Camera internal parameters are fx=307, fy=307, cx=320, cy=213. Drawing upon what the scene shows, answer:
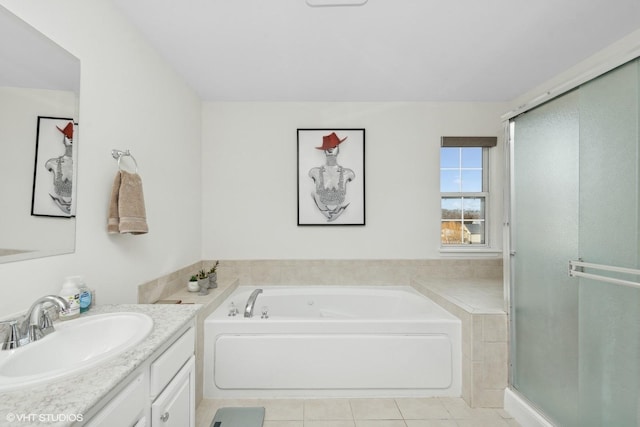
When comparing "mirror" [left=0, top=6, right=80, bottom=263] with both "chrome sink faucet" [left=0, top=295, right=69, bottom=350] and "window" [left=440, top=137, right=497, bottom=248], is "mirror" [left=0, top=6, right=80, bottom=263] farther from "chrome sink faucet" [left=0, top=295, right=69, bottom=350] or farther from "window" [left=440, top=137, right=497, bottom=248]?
"window" [left=440, top=137, right=497, bottom=248]

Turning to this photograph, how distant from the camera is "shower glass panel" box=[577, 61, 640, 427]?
1.28 m

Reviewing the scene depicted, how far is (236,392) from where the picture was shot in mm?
2096

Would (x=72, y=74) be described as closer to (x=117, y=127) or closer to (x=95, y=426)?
(x=117, y=127)

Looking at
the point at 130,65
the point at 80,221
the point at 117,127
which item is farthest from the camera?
the point at 130,65

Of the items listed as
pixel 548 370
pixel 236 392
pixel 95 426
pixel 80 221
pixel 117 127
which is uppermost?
pixel 117 127

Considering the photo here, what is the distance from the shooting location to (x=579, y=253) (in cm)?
150

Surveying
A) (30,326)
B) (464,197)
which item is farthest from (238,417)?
(464,197)

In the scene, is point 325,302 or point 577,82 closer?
point 577,82

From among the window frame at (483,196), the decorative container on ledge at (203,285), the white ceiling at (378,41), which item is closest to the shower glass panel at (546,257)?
the white ceiling at (378,41)

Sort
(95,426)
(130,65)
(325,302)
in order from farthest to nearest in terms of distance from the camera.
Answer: (325,302)
(130,65)
(95,426)

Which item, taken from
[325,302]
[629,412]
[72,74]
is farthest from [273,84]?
[629,412]

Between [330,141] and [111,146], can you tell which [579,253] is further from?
[111,146]

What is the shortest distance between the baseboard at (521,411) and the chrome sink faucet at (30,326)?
2.36 meters

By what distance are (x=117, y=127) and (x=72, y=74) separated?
36cm
